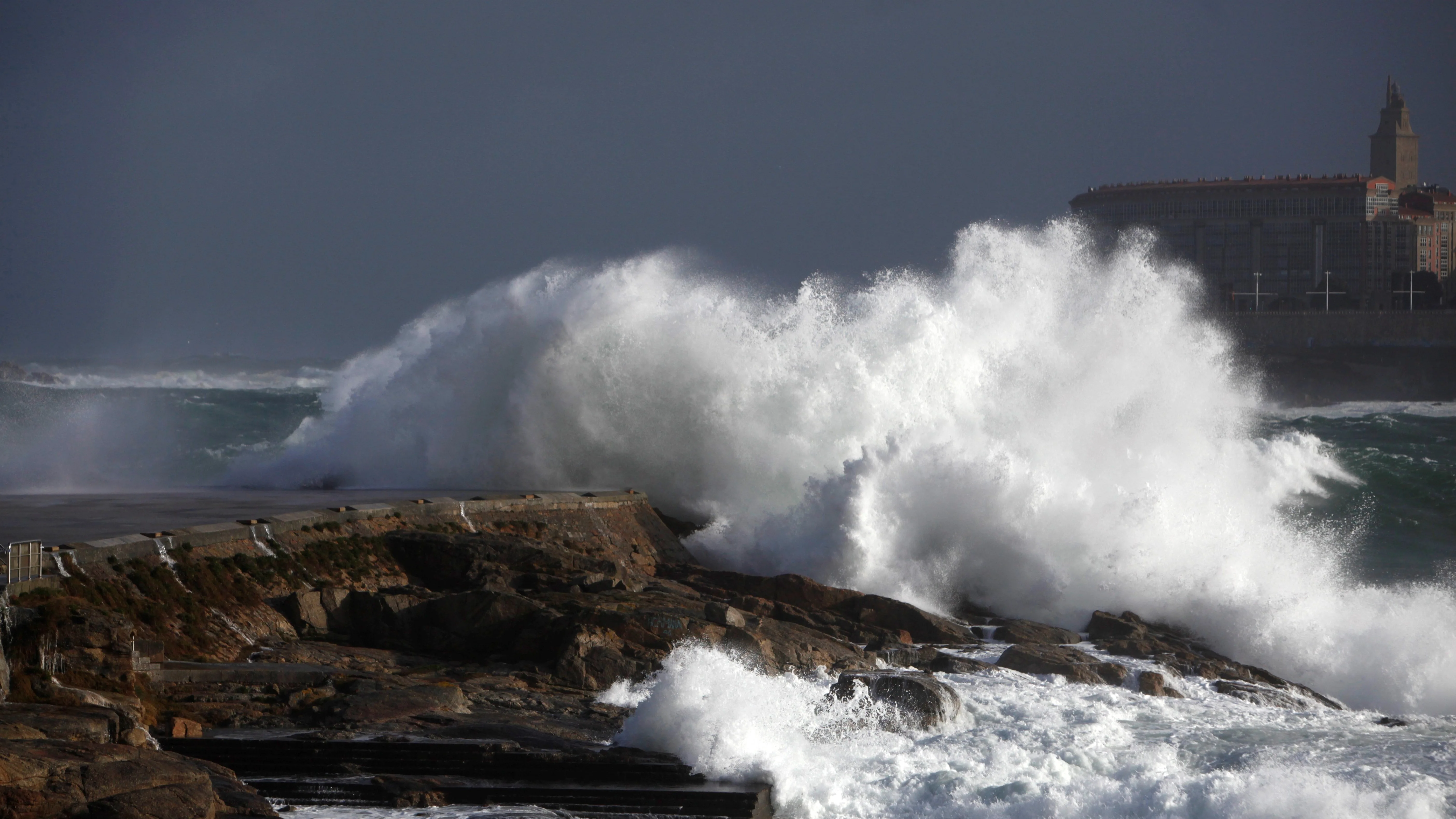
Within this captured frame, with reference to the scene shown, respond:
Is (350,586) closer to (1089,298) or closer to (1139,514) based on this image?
(1139,514)

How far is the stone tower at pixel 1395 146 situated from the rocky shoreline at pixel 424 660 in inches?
6147

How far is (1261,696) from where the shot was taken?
12.9 m

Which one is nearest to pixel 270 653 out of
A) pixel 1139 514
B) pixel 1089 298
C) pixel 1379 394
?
pixel 1139 514

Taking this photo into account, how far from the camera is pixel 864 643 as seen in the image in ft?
44.4

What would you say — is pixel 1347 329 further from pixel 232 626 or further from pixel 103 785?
pixel 103 785

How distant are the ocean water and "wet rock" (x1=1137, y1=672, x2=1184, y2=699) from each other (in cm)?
30

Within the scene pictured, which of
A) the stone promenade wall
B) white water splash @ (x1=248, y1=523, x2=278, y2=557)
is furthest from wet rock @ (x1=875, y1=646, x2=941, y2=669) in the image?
the stone promenade wall

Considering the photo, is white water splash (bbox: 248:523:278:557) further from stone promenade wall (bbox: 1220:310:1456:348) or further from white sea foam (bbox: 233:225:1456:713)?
stone promenade wall (bbox: 1220:310:1456:348)

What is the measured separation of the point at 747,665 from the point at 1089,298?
1669cm

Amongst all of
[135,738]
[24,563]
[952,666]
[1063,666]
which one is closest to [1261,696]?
[1063,666]

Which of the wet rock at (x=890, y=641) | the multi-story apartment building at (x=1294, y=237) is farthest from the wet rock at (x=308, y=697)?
the multi-story apartment building at (x=1294, y=237)

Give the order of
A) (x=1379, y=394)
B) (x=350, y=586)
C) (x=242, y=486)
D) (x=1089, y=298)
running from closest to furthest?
1. (x=350, y=586)
2. (x=242, y=486)
3. (x=1089, y=298)
4. (x=1379, y=394)

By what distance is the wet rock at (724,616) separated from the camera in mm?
12344

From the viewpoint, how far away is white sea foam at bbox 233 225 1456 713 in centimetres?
1716
